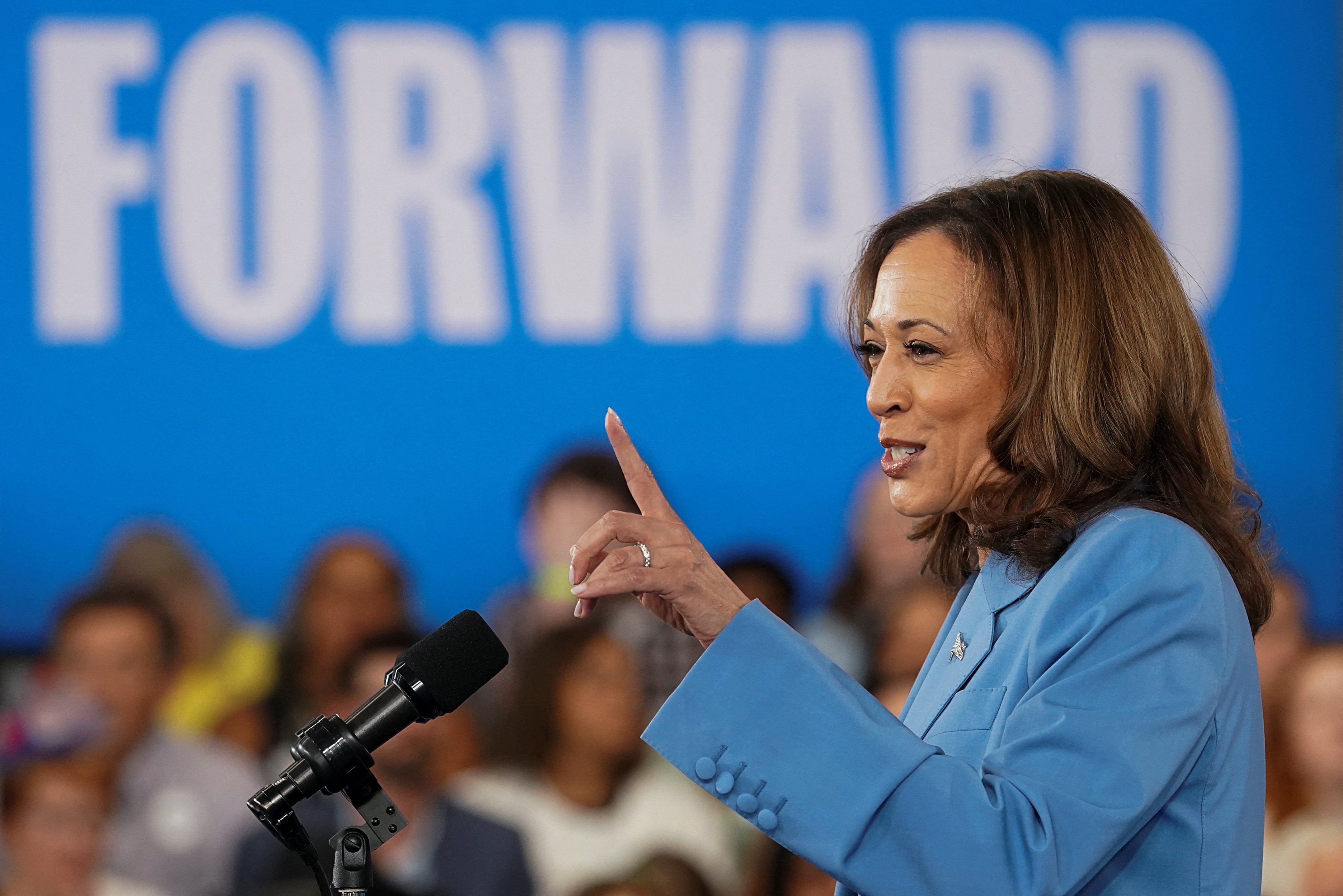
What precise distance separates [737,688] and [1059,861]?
30 centimetres

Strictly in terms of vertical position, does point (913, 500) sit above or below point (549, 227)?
below

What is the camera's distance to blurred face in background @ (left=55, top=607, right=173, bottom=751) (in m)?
4.23

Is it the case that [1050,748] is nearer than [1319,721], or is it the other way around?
[1050,748]

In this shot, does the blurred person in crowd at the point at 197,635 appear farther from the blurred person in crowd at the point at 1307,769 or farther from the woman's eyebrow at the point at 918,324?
the woman's eyebrow at the point at 918,324

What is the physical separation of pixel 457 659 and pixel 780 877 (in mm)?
2956

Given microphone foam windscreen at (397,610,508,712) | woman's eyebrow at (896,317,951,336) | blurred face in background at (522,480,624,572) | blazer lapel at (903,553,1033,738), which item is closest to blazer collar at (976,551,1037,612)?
blazer lapel at (903,553,1033,738)

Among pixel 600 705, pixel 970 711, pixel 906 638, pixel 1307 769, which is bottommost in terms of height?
pixel 1307 769

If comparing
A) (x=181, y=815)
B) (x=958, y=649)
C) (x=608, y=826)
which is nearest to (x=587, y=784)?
(x=608, y=826)

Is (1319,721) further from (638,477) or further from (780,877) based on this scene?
(638,477)

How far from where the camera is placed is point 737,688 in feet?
4.04

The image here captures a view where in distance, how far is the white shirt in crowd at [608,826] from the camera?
4.06m

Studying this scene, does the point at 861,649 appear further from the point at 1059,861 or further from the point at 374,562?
the point at 1059,861

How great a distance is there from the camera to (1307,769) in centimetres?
422

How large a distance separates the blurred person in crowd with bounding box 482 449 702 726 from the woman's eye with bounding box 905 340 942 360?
2.70 m
